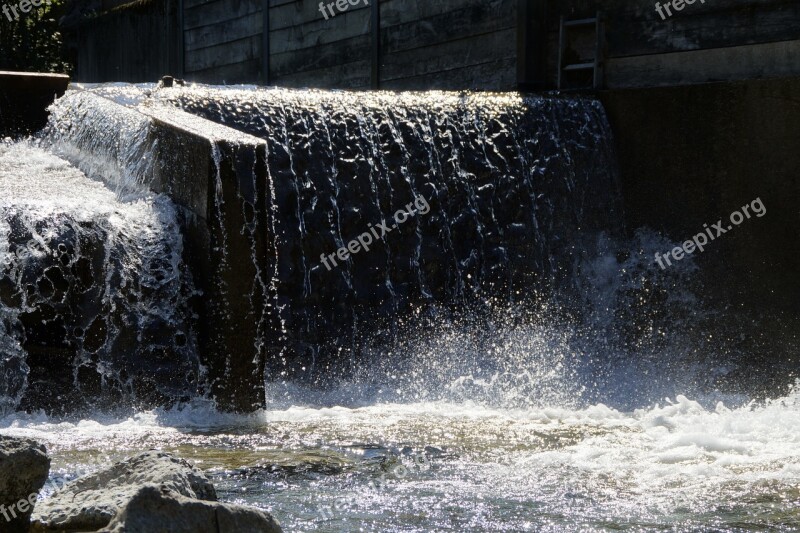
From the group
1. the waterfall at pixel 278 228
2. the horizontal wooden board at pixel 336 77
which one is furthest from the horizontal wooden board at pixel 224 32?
the waterfall at pixel 278 228

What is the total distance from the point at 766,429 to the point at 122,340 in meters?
3.29

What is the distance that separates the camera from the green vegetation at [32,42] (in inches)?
625

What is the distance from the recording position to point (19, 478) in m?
3.19

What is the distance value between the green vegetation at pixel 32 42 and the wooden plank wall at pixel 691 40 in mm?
9446

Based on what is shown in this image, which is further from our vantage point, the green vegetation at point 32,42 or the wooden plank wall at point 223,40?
the green vegetation at point 32,42

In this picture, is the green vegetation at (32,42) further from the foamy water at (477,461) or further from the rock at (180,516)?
the rock at (180,516)

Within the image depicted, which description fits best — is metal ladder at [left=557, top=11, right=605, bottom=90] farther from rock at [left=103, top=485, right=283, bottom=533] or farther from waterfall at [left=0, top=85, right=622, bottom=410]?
rock at [left=103, top=485, right=283, bottom=533]

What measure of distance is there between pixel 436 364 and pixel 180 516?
14.6 feet

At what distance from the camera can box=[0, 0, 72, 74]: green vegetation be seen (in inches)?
625

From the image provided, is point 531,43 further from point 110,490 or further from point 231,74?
point 110,490

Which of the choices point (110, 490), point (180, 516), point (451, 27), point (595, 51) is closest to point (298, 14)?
point (451, 27)

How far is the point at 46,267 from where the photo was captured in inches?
223

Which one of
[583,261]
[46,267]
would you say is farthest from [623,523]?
[583,261]

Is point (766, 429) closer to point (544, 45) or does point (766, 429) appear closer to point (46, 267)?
point (46, 267)
